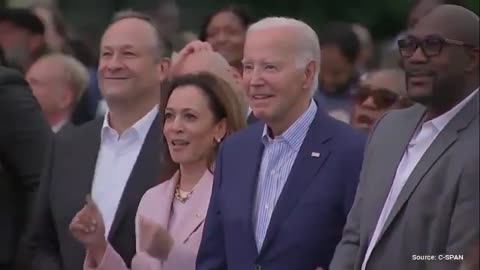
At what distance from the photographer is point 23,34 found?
1191cm

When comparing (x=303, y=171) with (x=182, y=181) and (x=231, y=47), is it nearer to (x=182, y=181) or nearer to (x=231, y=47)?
(x=182, y=181)

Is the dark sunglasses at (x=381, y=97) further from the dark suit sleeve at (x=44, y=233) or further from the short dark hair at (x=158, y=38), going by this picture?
the dark suit sleeve at (x=44, y=233)

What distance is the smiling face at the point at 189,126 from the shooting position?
784 centimetres

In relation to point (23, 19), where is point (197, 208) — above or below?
below

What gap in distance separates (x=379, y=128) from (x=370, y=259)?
610 millimetres

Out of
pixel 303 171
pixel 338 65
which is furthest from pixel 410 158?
pixel 338 65

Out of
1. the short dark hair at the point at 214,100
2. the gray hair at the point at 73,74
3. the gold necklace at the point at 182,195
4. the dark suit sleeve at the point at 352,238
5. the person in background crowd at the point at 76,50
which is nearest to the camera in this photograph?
the dark suit sleeve at the point at 352,238

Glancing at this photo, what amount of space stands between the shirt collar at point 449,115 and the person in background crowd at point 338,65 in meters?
5.03

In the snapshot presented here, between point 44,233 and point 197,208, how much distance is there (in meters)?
0.96

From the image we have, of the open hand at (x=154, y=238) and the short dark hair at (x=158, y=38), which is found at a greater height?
the short dark hair at (x=158, y=38)

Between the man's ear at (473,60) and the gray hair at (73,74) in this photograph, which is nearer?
the man's ear at (473,60)

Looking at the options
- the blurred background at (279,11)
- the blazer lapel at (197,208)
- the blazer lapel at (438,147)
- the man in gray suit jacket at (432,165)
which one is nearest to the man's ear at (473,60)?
the man in gray suit jacket at (432,165)

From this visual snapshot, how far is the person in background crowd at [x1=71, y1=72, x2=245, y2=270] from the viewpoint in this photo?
300 inches

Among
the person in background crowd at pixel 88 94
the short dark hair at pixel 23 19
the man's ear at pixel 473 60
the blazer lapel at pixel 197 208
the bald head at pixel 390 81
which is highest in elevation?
the man's ear at pixel 473 60
